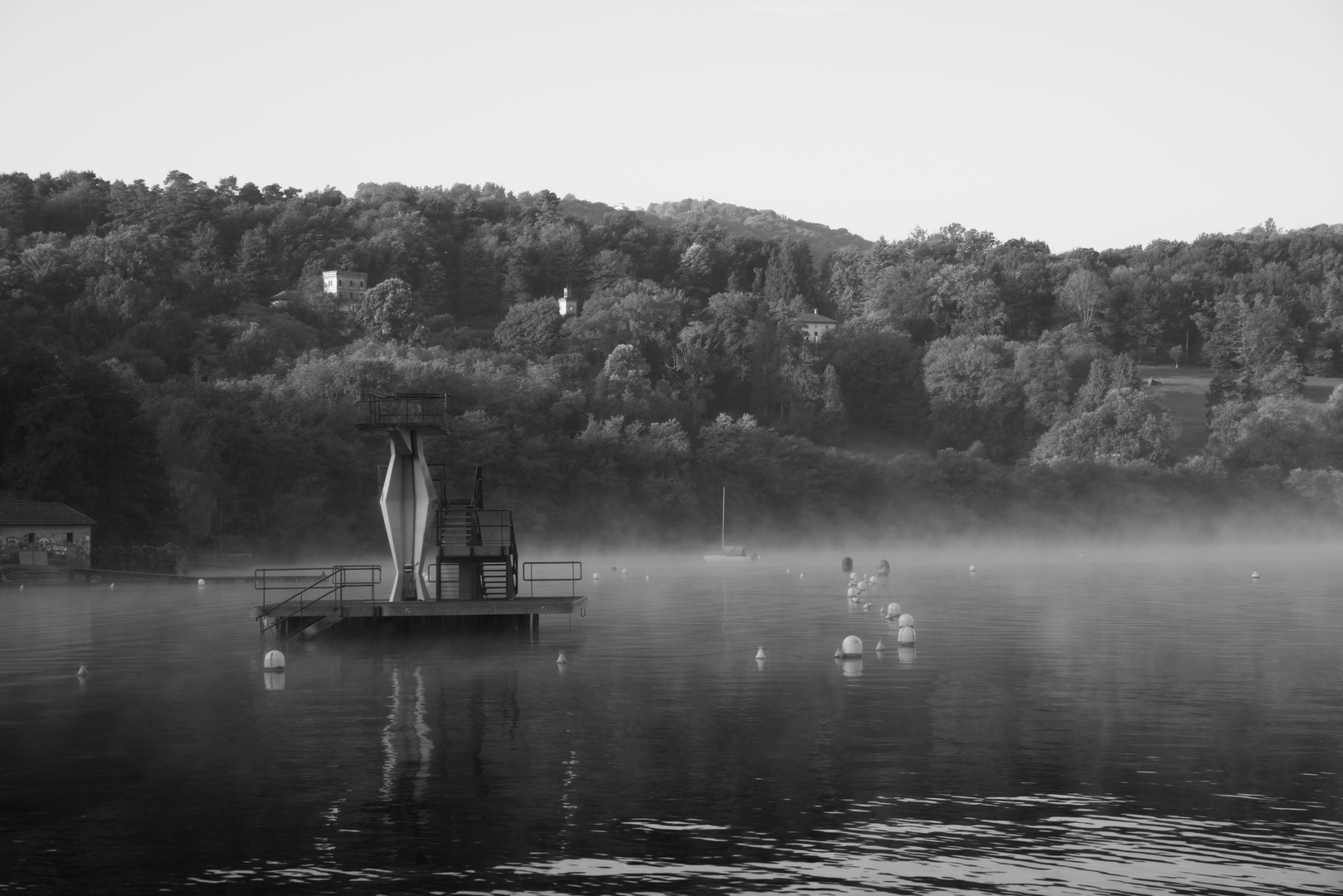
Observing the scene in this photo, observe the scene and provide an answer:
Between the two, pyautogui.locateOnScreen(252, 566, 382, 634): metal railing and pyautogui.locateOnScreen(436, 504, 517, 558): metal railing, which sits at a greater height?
pyautogui.locateOnScreen(436, 504, 517, 558): metal railing

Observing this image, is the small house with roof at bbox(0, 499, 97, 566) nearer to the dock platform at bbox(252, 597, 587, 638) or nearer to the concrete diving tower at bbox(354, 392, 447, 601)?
the dock platform at bbox(252, 597, 587, 638)

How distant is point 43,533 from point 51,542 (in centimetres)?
59

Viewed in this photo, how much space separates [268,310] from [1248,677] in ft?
515

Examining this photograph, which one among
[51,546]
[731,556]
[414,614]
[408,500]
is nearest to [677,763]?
[414,614]

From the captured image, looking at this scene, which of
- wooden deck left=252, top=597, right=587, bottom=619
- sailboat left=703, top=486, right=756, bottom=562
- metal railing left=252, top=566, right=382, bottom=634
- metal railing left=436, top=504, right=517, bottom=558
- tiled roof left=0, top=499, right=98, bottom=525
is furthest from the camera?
sailboat left=703, top=486, right=756, bottom=562

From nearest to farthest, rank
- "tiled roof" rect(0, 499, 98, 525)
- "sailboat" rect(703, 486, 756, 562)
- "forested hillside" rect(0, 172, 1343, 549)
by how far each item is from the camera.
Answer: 1. "tiled roof" rect(0, 499, 98, 525)
2. "forested hillside" rect(0, 172, 1343, 549)
3. "sailboat" rect(703, 486, 756, 562)

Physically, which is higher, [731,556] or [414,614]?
[414,614]

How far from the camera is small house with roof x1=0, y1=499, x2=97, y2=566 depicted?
3169 inches

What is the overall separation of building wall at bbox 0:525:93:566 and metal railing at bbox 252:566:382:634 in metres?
9.74

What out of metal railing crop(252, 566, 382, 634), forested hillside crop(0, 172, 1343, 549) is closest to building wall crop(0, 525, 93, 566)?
forested hillside crop(0, 172, 1343, 549)

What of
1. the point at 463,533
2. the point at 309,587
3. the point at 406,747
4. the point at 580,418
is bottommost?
the point at 406,747

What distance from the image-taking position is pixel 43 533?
81.4 meters

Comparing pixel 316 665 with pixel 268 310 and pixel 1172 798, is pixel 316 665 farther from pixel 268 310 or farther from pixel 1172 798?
pixel 268 310

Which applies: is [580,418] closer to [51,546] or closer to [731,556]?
[731,556]
